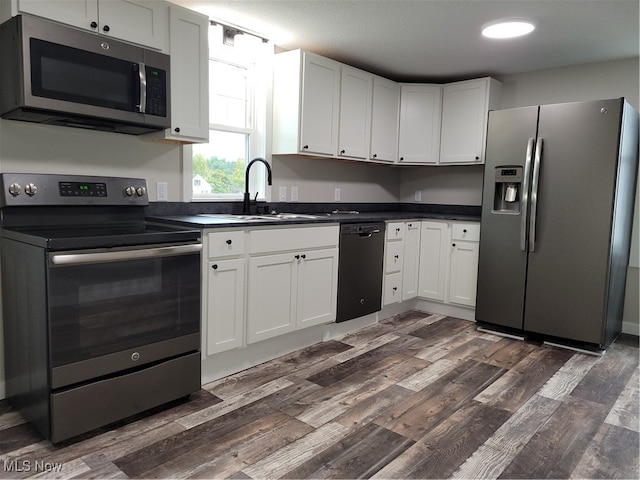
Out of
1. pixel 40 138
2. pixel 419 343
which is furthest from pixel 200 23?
pixel 419 343

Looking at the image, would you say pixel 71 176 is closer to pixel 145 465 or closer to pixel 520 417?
pixel 145 465

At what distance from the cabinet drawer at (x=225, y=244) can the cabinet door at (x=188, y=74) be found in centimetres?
65

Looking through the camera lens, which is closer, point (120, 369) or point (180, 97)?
point (120, 369)

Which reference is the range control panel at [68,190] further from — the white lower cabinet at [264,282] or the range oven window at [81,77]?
the white lower cabinet at [264,282]

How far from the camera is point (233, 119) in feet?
11.2

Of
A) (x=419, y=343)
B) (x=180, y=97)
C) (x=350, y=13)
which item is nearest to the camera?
(x=180, y=97)

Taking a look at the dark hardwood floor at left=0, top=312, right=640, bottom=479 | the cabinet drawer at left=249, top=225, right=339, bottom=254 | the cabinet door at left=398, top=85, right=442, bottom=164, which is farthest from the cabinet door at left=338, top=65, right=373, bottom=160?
the dark hardwood floor at left=0, top=312, right=640, bottom=479

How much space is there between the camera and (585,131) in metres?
3.21

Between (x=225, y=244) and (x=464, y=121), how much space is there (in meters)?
2.73

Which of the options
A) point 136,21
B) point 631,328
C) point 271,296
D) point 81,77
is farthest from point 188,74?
point 631,328

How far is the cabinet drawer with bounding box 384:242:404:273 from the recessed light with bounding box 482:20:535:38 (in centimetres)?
172

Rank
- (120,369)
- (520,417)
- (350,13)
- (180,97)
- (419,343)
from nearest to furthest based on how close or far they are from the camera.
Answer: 1. (120,369)
2. (520,417)
3. (180,97)
4. (350,13)
5. (419,343)

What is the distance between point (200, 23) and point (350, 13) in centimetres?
93

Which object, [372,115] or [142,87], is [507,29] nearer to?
[372,115]
